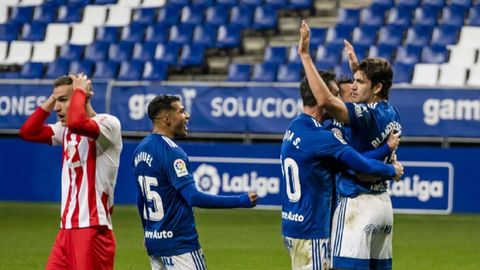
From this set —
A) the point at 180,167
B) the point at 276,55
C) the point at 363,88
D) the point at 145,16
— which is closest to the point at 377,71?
the point at 363,88

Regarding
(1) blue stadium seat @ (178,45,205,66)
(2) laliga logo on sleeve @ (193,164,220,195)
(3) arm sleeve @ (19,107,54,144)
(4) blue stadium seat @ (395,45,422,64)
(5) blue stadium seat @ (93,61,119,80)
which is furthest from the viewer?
(5) blue stadium seat @ (93,61,119,80)

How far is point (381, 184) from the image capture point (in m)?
7.79

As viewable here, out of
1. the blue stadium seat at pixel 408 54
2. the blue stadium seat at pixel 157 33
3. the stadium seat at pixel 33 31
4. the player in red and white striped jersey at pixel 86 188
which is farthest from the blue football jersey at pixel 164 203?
the stadium seat at pixel 33 31

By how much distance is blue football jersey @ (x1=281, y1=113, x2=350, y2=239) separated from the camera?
788 cm

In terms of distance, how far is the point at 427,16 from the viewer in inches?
891

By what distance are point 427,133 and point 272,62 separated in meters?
4.96

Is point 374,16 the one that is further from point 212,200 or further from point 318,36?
point 212,200

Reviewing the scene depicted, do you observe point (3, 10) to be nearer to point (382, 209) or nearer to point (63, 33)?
point (63, 33)

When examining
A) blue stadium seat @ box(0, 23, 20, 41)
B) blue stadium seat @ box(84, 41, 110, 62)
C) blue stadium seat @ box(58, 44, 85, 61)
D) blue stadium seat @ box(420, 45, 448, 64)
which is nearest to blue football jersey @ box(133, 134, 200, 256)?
blue stadium seat @ box(420, 45, 448, 64)

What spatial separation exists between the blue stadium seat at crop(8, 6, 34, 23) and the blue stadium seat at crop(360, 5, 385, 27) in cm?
806

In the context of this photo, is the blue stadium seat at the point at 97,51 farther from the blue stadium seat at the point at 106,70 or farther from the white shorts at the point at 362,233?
the white shorts at the point at 362,233

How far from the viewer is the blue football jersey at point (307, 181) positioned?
788 centimetres

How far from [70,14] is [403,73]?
28.7ft

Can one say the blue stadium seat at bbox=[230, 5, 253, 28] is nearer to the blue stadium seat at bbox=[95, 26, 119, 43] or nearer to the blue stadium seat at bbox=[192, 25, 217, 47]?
the blue stadium seat at bbox=[192, 25, 217, 47]
